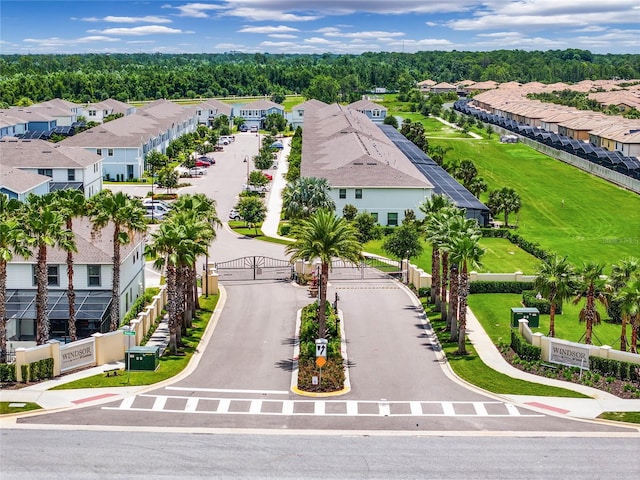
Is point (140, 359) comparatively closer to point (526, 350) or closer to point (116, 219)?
point (116, 219)

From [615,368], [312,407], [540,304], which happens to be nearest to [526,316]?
[540,304]

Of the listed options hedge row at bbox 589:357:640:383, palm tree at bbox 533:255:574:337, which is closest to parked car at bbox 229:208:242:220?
palm tree at bbox 533:255:574:337

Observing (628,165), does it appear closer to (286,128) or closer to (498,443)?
(286,128)

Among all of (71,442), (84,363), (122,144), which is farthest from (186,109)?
(71,442)

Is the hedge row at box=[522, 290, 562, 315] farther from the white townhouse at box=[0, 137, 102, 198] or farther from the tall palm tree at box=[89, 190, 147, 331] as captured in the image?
the white townhouse at box=[0, 137, 102, 198]

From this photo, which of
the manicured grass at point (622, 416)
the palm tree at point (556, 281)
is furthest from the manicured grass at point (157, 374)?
the manicured grass at point (622, 416)
